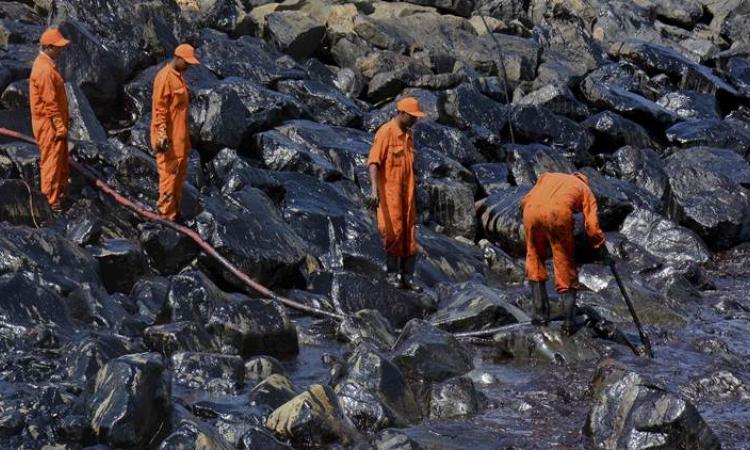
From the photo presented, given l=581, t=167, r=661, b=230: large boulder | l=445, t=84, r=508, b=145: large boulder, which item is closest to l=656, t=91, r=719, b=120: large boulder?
l=445, t=84, r=508, b=145: large boulder

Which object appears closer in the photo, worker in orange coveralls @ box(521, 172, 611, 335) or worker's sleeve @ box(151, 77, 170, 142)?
worker in orange coveralls @ box(521, 172, 611, 335)

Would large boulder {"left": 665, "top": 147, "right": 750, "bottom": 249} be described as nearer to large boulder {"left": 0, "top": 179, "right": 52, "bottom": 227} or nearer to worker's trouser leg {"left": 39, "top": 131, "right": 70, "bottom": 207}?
worker's trouser leg {"left": 39, "top": 131, "right": 70, "bottom": 207}

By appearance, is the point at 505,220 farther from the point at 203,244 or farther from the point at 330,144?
the point at 203,244

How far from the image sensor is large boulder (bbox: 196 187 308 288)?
10.5m

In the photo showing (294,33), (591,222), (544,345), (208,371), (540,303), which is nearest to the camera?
(208,371)

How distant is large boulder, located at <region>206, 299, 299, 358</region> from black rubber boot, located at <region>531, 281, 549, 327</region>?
2171 millimetres

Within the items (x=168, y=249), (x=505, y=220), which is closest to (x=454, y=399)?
(x=168, y=249)

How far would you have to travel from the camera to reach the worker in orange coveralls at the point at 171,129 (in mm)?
10844

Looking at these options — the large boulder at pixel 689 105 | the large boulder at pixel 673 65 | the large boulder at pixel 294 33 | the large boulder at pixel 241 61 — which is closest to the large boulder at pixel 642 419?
the large boulder at pixel 241 61

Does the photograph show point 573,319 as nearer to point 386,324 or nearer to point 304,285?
point 386,324

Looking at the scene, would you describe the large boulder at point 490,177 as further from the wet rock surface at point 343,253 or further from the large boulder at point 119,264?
the large boulder at point 119,264

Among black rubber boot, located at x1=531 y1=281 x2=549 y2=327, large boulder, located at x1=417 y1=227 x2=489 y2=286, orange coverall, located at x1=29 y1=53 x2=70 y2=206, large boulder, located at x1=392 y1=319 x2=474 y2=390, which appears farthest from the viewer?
large boulder, located at x1=417 y1=227 x2=489 y2=286

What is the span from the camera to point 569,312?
378 inches

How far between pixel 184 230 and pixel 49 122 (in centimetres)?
171
